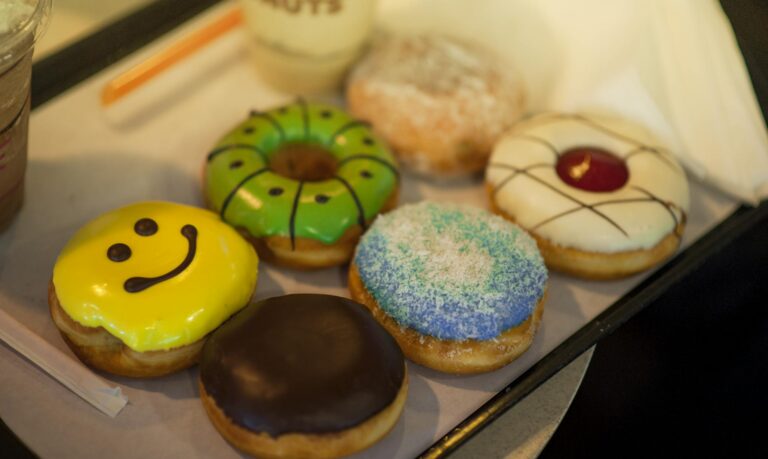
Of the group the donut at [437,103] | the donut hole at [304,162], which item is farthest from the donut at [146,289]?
the donut at [437,103]

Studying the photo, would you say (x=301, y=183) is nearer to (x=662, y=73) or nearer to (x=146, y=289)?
(x=146, y=289)

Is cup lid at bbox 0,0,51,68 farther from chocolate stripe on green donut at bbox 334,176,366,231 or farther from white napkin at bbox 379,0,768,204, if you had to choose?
white napkin at bbox 379,0,768,204

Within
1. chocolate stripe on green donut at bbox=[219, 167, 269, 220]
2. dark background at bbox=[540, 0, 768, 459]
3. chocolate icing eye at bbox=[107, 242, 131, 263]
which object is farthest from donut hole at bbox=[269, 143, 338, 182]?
dark background at bbox=[540, 0, 768, 459]

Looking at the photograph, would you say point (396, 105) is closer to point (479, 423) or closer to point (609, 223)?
point (609, 223)

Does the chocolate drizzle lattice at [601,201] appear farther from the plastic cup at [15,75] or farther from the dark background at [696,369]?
the plastic cup at [15,75]

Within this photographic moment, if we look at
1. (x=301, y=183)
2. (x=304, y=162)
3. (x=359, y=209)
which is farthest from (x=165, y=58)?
(x=359, y=209)

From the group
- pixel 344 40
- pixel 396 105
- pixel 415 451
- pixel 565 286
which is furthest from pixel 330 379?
pixel 344 40
